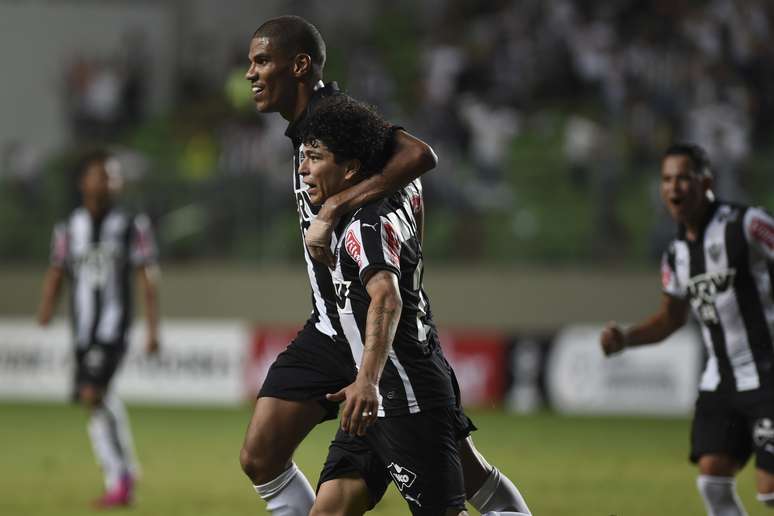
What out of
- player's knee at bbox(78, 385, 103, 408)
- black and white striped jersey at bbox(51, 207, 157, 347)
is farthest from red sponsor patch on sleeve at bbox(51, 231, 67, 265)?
player's knee at bbox(78, 385, 103, 408)

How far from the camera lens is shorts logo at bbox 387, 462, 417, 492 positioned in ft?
17.0

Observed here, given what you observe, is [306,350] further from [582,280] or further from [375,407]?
[582,280]

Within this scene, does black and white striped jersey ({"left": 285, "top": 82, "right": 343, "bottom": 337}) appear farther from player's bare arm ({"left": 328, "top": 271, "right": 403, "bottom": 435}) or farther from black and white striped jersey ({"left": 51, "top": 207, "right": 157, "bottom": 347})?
black and white striped jersey ({"left": 51, "top": 207, "right": 157, "bottom": 347})

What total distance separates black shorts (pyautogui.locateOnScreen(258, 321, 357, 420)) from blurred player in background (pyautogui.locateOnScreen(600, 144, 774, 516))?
173cm

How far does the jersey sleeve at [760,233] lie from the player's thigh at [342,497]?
2487 millimetres

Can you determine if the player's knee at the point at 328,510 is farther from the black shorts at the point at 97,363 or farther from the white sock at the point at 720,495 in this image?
the black shorts at the point at 97,363

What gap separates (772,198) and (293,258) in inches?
254

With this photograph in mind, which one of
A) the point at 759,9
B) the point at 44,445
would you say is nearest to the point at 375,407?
the point at 44,445

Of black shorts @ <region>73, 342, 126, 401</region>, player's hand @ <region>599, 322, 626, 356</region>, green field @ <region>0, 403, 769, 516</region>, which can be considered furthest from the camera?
black shorts @ <region>73, 342, 126, 401</region>

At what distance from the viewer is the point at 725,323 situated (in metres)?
6.94

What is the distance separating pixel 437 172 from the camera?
17906mm

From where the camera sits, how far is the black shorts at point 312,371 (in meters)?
5.83

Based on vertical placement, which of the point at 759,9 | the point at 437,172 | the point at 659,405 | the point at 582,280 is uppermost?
the point at 759,9

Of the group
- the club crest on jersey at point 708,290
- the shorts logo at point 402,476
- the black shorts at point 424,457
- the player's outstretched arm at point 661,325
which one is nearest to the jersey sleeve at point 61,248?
the player's outstretched arm at point 661,325
